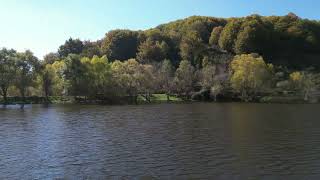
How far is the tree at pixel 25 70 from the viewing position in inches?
5049

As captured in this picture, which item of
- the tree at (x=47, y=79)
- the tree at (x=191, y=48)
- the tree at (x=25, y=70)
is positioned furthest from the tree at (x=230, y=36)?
the tree at (x=25, y=70)

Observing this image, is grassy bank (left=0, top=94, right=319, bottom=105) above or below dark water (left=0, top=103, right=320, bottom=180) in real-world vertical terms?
above

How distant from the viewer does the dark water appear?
3462cm

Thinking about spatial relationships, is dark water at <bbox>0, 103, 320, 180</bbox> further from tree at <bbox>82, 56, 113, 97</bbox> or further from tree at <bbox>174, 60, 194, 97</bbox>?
tree at <bbox>174, 60, 194, 97</bbox>

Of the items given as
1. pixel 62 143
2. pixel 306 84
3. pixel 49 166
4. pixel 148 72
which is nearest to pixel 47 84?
pixel 148 72

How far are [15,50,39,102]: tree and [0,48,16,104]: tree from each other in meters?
1.31

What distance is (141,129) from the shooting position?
62.2 meters

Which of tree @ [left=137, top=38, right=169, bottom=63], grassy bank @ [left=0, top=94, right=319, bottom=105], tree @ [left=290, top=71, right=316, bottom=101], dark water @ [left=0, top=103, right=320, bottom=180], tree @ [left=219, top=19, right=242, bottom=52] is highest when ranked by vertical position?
tree @ [left=219, top=19, right=242, bottom=52]

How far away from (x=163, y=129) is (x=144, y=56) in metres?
135

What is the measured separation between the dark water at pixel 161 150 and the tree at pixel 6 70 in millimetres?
57321

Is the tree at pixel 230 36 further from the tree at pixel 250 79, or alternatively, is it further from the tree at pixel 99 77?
the tree at pixel 99 77

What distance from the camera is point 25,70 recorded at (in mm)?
129875

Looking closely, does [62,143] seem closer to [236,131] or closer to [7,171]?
[7,171]

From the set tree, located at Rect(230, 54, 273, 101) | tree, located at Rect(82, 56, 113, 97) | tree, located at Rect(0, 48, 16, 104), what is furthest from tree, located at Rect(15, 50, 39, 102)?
tree, located at Rect(230, 54, 273, 101)
